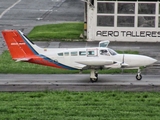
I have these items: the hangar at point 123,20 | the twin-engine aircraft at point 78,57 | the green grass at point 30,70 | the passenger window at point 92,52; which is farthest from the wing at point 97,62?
the hangar at point 123,20

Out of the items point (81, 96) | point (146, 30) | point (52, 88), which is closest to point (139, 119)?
point (81, 96)

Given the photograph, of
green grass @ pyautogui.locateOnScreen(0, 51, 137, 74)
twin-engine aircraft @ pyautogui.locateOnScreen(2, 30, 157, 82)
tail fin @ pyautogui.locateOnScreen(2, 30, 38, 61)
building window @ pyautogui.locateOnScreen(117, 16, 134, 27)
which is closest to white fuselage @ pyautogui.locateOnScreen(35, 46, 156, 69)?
twin-engine aircraft @ pyautogui.locateOnScreen(2, 30, 157, 82)

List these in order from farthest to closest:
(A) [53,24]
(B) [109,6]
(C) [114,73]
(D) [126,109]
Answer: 1. (A) [53,24]
2. (B) [109,6]
3. (C) [114,73]
4. (D) [126,109]

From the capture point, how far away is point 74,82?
3148 centimetres

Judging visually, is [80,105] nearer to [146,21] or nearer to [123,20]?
[123,20]

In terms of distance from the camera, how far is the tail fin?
32.0 metres

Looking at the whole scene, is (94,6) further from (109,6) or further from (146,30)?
(146,30)

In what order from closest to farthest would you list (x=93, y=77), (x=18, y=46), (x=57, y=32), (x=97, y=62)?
(x=97, y=62), (x=93, y=77), (x=18, y=46), (x=57, y=32)

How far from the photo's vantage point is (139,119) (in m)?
21.4

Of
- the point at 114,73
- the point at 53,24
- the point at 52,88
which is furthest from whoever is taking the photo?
the point at 53,24

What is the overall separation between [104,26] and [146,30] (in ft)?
9.50

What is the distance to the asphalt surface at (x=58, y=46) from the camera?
29.5 meters

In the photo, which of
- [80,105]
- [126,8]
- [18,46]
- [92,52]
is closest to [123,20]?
[126,8]

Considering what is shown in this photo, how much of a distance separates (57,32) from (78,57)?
57.9 ft
